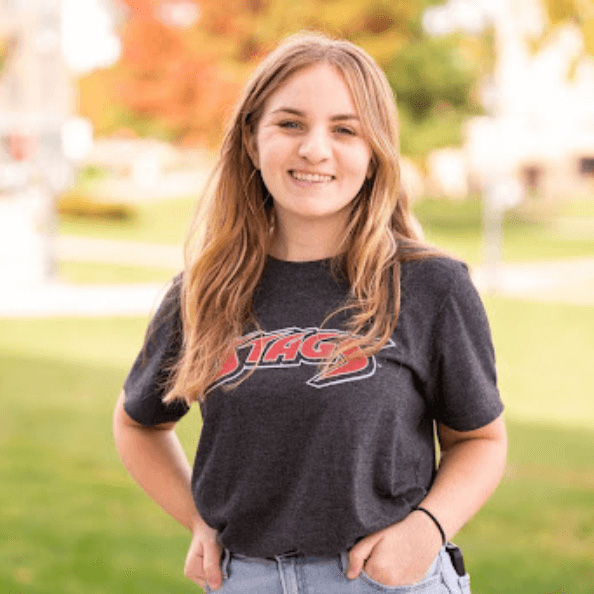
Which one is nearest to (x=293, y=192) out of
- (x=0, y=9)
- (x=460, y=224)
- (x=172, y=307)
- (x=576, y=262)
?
(x=172, y=307)

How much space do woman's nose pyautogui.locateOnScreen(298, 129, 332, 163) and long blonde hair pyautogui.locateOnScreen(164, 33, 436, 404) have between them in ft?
0.26

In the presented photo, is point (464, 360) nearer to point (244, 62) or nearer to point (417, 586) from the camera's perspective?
point (417, 586)

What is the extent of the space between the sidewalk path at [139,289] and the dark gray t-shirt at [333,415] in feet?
38.2

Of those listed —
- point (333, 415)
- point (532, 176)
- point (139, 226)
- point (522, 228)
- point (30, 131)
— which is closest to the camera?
point (333, 415)

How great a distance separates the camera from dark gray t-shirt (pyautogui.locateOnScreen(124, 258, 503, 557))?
1903 millimetres

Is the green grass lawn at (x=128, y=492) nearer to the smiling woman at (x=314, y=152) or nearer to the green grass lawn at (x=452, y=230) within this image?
the smiling woman at (x=314, y=152)

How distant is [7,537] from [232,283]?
12.4ft

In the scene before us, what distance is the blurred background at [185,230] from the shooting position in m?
5.23

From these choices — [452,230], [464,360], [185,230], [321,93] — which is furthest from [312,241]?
[452,230]

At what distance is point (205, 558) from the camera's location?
6.76ft

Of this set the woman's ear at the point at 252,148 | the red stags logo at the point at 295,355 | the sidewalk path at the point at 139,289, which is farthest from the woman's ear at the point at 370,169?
the sidewalk path at the point at 139,289

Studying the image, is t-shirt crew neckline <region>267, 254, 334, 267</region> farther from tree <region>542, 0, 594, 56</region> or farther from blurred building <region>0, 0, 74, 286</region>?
blurred building <region>0, 0, 74, 286</region>

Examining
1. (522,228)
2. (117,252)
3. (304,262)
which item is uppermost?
(304,262)

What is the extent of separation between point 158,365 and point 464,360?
0.62 meters
